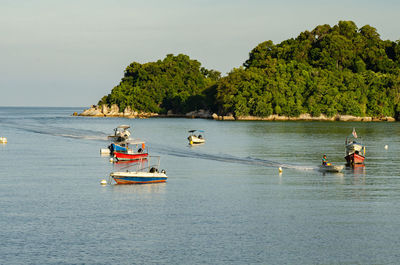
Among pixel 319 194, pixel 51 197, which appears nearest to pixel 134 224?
pixel 51 197

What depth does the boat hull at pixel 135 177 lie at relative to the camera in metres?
57.6

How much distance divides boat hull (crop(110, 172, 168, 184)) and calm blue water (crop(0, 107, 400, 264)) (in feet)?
4.58

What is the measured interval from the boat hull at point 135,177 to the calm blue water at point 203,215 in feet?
4.58

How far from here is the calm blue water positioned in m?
34.3

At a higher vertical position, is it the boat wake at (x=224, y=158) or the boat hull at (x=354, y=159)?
the boat hull at (x=354, y=159)

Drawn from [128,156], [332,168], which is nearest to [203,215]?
[332,168]

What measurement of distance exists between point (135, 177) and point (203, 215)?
15.7 metres

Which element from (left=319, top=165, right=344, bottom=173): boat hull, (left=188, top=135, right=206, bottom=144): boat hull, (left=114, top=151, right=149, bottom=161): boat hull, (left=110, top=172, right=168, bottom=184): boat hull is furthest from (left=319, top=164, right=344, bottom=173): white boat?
(left=188, top=135, right=206, bottom=144): boat hull

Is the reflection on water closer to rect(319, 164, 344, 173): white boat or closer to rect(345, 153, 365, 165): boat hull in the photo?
rect(319, 164, 344, 173): white boat

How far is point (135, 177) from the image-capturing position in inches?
2281

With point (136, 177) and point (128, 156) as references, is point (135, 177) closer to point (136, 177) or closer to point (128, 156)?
point (136, 177)

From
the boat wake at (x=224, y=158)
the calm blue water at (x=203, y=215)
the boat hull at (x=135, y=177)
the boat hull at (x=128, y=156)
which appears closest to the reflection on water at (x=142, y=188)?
the calm blue water at (x=203, y=215)

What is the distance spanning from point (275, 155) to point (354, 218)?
45.2 meters

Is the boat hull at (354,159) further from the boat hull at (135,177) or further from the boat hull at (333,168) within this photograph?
the boat hull at (135,177)
